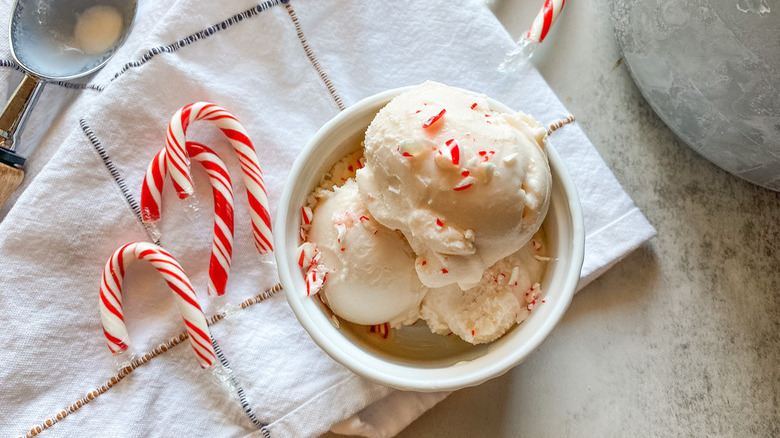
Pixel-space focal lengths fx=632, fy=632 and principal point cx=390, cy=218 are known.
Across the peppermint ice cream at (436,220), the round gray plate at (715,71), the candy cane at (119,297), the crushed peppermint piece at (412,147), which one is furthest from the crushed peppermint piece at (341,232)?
the round gray plate at (715,71)

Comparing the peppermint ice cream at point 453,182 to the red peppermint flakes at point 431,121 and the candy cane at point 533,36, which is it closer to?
the red peppermint flakes at point 431,121

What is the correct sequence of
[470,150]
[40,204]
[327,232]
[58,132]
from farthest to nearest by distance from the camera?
[58,132]
[40,204]
[327,232]
[470,150]

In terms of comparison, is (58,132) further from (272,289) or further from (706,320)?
(706,320)

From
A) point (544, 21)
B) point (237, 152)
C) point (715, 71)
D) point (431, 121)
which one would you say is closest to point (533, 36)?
point (544, 21)

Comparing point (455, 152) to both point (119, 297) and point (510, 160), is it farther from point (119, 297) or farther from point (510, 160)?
point (119, 297)

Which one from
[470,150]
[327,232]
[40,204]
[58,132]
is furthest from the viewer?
[58,132]

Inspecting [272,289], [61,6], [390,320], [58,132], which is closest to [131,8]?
[61,6]

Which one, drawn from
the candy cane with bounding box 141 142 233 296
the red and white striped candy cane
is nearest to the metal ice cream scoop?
the candy cane with bounding box 141 142 233 296

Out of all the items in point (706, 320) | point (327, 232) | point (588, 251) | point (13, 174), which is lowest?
point (706, 320)

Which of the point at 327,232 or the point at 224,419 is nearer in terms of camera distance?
the point at 327,232
